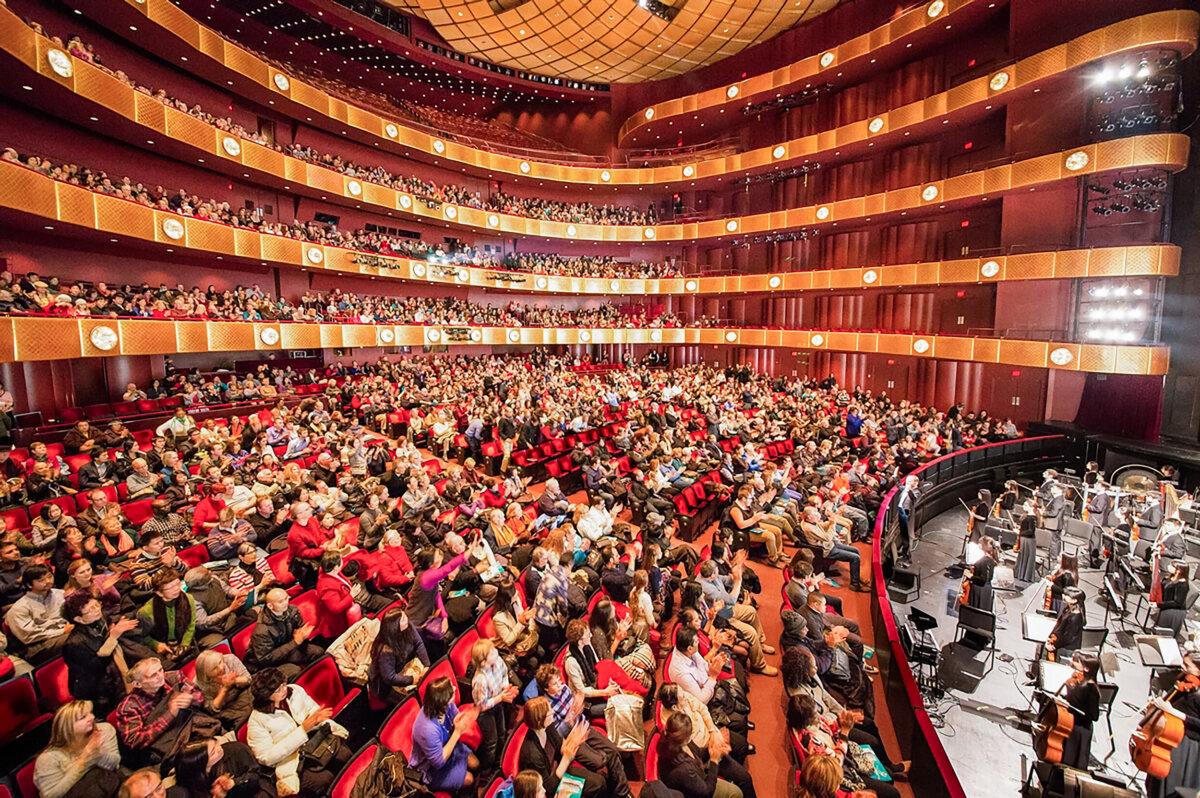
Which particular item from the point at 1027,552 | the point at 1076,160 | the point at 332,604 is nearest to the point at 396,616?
the point at 332,604

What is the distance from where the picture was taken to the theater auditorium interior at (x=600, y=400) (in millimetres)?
3375

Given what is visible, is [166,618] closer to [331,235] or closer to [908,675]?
[908,675]

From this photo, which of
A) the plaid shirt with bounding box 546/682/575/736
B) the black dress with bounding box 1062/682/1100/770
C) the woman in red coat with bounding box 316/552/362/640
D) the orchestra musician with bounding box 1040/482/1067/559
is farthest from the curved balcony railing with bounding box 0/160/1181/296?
the black dress with bounding box 1062/682/1100/770

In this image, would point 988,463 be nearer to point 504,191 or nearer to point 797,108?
point 797,108

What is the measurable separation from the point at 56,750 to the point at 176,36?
15.1 m

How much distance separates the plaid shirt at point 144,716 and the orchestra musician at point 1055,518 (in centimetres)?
964

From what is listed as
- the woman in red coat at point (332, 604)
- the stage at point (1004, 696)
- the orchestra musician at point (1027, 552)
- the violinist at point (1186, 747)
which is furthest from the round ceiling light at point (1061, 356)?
the woman in red coat at point (332, 604)

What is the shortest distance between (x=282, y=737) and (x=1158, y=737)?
5.40 m

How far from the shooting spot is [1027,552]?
6992 millimetres

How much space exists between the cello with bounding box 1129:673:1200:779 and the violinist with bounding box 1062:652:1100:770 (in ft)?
0.86

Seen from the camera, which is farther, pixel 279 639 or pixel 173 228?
pixel 173 228

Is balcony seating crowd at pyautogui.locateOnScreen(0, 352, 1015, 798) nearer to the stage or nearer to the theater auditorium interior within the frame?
the theater auditorium interior

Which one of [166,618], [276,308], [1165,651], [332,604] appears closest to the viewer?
[166,618]

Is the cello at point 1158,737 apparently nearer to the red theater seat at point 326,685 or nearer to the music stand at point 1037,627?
the music stand at point 1037,627
